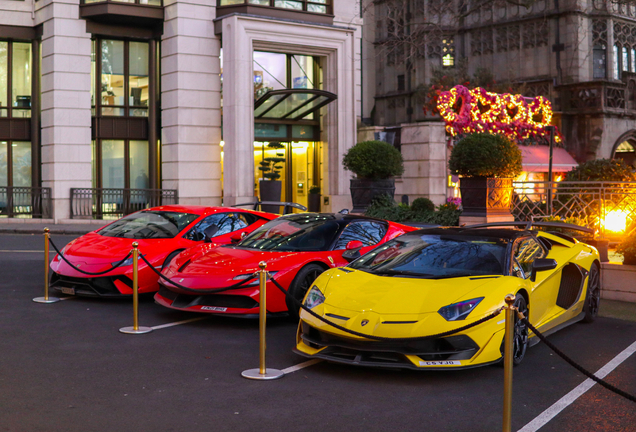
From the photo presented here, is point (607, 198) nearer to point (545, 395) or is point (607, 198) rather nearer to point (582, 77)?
point (545, 395)

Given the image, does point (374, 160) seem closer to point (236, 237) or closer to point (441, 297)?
point (236, 237)

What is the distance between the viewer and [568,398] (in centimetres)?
585

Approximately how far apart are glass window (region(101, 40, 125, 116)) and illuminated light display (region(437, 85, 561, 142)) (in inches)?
473

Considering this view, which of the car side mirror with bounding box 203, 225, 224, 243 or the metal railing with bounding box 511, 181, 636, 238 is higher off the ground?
the metal railing with bounding box 511, 181, 636, 238

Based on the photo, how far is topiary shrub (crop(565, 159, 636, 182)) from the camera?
15.5 m

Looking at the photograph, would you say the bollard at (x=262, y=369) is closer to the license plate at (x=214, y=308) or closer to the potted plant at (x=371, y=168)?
the license plate at (x=214, y=308)

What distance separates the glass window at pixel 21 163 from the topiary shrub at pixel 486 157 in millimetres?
18728

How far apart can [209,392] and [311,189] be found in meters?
22.8

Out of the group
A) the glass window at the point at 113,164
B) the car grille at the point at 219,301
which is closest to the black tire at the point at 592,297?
the car grille at the point at 219,301

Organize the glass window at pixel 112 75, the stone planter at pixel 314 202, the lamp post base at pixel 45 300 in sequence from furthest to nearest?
the stone planter at pixel 314 202
the glass window at pixel 112 75
the lamp post base at pixel 45 300

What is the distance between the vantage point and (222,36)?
25875mm

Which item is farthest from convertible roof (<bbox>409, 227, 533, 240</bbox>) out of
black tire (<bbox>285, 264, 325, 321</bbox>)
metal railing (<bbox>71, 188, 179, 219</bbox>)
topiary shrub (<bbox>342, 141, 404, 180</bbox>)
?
metal railing (<bbox>71, 188, 179, 219</bbox>)

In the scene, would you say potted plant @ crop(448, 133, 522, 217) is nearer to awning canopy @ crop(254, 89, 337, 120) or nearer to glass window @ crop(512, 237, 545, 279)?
glass window @ crop(512, 237, 545, 279)

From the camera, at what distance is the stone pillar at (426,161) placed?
1075 inches
